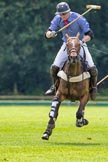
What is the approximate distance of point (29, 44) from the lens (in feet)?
172

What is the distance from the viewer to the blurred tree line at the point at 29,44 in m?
52.0

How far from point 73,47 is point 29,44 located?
124 ft

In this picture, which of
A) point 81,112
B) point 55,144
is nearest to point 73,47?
point 81,112

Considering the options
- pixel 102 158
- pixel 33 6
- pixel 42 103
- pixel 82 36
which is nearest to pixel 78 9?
pixel 33 6

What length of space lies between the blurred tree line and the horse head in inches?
1434

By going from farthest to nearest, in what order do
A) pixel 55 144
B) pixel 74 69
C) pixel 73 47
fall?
1. pixel 74 69
2. pixel 73 47
3. pixel 55 144

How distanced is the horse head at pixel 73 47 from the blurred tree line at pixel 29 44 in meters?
36.4

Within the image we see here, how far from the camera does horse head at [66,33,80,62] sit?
1478 cm

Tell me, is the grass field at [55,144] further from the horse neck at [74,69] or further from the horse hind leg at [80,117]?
the horse neck at [74,69]

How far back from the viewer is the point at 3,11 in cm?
5278

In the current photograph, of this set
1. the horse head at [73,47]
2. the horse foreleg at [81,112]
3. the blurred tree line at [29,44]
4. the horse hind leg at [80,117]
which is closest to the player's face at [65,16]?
the horse head at [73,47]

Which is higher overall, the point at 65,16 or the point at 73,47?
the point at 65,16

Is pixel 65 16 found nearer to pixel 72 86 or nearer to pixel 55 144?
pixel 72 86

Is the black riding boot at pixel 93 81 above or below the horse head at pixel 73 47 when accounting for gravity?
below
